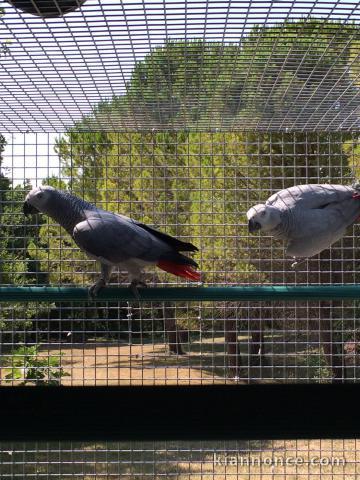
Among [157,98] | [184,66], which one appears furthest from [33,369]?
[184,66]

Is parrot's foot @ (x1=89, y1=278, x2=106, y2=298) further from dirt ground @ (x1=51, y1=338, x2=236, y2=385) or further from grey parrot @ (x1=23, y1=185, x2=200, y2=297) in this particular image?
dirt ground @ (x1=51, y1=338, x2=236, y2=385)

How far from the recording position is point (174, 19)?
127 centimetres

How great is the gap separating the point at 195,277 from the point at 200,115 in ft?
2.43

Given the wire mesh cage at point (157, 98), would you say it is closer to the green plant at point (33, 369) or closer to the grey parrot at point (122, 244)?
the green plant at point (33, 369)

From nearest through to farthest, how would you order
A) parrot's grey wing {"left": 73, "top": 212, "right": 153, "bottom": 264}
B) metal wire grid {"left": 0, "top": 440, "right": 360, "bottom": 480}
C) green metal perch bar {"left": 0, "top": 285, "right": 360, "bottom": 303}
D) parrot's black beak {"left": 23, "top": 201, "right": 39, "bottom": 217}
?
green metal perch bar {"left": 0, "top": 285, "right": 360, "bottom": 303} → parrot's grey wing {"left": 73, "top": 212, "right": 153, "bottom": 264} → parrot's black beak {"left": 23, "top": 201, "right": 39, "bottom": 217} → metal wire grid {"left": 0, "top": 440, "right": 360, "bottom": 480}

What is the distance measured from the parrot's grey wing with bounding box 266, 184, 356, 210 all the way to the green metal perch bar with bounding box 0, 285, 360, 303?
0.38 meters

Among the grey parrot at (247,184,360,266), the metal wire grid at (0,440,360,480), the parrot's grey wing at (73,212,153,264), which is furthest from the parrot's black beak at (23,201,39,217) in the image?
the metal wire grid at (0,440,360,480)

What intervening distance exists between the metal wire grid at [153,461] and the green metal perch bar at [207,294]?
1.11 metres

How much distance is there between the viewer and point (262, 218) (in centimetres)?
173

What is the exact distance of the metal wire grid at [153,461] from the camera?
7.93 feet

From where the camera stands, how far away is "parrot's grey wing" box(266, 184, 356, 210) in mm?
1807

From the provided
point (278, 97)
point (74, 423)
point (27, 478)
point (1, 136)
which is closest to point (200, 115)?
point (278, 97)

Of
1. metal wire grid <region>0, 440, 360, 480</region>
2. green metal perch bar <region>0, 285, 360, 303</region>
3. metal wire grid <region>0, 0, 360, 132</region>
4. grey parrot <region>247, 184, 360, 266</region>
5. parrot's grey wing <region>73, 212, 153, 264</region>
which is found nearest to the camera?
metal wire grid <region>0, 0, 360, 132</region>

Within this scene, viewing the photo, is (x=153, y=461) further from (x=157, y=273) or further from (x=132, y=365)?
(x=157, y=273)
